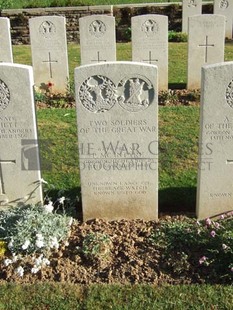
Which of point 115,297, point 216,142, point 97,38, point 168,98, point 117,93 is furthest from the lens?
point 97,38

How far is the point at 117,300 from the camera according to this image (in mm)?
3787

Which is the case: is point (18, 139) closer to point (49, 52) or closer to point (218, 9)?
point (49, 52)

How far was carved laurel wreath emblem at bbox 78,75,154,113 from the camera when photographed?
14.3 feet

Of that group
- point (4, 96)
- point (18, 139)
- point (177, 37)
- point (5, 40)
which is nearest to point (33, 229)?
point (18, 139)

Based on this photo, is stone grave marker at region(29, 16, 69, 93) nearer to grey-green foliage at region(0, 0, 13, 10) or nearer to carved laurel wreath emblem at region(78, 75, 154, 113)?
carved laurel wreath emblem at region(78, 75, 154, 113)

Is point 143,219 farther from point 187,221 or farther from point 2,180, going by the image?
point 2,180

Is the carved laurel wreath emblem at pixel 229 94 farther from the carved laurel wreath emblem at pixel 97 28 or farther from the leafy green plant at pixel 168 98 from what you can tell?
the carved laurel wreath emblem at pixel 97 28

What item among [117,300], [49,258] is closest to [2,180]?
[49,258]

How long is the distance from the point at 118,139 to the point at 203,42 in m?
5.21

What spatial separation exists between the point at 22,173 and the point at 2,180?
0.85 ft

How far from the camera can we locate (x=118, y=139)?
181 inches

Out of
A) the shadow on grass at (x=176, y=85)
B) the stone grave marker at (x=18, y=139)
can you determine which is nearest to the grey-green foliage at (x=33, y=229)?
the stone grave marker at (x=18, y=139)

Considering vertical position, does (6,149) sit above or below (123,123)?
below

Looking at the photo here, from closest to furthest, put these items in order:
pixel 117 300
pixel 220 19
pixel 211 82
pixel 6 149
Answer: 1. pixel 117 300
2. pixel 211 82
3. pixel 6 149
4. pixel 220 19
